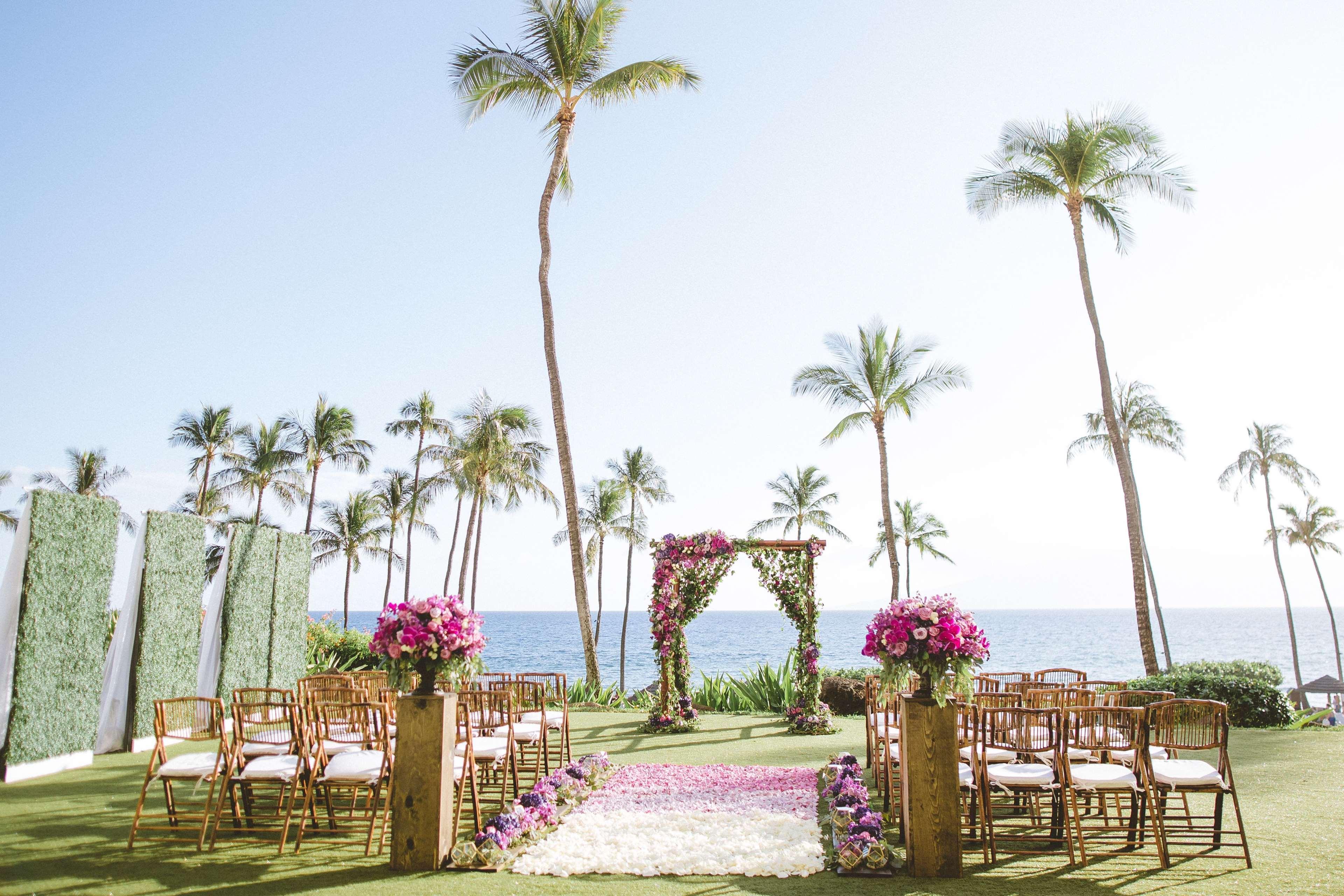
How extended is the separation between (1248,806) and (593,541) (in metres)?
30.4

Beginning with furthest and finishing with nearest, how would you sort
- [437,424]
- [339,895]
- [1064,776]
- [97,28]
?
[437,424] < [97,28] < [1064,776] < [339,895]

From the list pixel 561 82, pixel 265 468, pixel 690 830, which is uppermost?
pixel 561 82

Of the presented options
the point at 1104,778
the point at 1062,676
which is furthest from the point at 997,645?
the point at 1104,778

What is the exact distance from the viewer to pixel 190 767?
215 inches

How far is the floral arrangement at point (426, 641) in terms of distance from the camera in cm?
521

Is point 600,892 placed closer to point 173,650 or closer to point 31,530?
point 31,530

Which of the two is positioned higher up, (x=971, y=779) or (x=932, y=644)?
(x=932, y=644)

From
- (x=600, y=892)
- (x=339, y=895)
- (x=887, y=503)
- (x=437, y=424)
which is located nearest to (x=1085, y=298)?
(x=887, y=503)

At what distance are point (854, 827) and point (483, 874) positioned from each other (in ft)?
7.67

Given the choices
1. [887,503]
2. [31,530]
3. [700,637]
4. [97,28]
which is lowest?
[700,637]

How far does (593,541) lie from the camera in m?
35.8

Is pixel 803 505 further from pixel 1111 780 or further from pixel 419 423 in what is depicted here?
pixel 1111 780

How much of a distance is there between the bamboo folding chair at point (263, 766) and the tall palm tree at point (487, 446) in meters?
20.1

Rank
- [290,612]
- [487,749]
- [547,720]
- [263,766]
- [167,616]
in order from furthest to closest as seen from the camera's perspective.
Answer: [290,612] < [167,616] < [547,720] < [487,749] < [263,766]
